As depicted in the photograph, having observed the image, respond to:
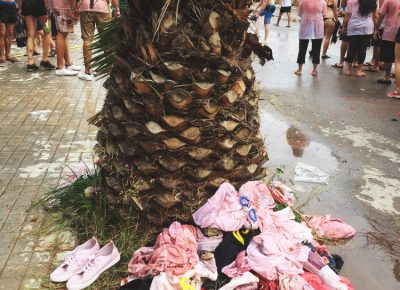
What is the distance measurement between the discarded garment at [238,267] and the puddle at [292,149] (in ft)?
6.06

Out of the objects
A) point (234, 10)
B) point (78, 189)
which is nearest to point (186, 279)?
point (78, 189)

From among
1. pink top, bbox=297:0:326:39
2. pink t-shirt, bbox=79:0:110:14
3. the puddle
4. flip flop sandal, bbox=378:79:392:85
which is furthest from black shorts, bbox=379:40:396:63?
pink t-shirt, bbox=79:0:110:14

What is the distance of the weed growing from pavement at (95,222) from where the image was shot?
8.81 ft

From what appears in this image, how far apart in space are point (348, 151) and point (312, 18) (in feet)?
17.0

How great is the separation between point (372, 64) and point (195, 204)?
32.6 feet

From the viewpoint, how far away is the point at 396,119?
657cm

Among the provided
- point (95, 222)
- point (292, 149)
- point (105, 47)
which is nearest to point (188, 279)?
point (95, 222)

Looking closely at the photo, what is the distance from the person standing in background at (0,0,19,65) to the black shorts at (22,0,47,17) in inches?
27.9

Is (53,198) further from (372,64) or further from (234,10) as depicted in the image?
(372,64)

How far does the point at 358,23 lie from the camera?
9.23 meters

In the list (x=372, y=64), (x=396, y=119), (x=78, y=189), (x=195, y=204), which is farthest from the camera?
(x=372, y=64)

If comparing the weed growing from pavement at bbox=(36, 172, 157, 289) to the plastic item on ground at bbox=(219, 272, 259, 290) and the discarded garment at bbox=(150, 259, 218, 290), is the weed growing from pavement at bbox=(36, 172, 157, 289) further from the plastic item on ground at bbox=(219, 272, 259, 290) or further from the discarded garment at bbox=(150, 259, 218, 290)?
the plastic item on ground at bbox=(219, 272, 259, 290)

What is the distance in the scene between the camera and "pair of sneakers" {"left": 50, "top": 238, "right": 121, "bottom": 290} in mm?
2590

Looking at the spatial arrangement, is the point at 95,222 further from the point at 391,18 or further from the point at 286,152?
the point at 391,18
